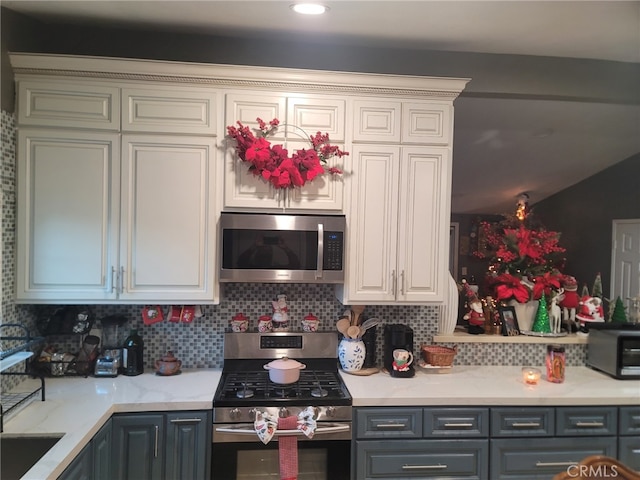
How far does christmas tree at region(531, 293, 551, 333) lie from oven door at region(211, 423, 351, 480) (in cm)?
145

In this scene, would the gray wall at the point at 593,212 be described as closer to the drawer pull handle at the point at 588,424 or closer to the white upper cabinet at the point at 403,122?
the drawer pull handle at the point at 588,424

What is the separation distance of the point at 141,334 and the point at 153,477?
0.80 metres

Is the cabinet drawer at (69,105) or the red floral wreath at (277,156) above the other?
the cabinet drawer at (69,105)

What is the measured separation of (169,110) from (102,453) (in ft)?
5.27

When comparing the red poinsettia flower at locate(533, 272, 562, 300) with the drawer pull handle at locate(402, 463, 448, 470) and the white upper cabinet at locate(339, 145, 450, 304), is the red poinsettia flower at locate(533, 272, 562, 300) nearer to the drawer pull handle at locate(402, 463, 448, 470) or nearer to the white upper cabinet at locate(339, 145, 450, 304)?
the white upper cabinet at locate(339, 145, 450, 304)

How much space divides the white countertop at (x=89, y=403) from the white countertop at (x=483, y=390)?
2.61 ft

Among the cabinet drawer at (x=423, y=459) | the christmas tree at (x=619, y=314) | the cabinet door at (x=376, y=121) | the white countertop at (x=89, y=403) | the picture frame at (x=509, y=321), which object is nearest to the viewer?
the white countertop at (x=89, y=403)

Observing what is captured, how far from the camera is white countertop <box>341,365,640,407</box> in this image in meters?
2.12

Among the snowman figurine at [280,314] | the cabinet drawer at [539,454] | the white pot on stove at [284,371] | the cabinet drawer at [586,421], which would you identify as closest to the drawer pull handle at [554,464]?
the cabinet drawer at [539,454]

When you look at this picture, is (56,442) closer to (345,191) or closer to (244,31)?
(345,191)

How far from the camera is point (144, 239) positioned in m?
2.21

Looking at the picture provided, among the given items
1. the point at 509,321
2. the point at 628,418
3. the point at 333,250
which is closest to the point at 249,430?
the point at 333,250

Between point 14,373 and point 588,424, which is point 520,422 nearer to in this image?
point 588,424

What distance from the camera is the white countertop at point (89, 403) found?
1.56m
